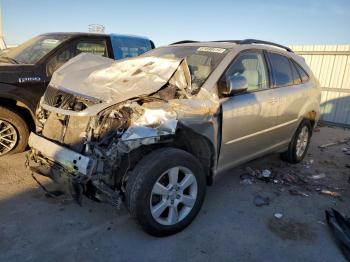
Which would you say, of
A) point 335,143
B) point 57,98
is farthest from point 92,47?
point 335,143

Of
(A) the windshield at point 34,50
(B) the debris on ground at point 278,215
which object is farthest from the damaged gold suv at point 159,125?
(A) the windshield at point 34,50

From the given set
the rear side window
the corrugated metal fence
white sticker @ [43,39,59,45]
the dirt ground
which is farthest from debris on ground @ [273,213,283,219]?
the corrugated metal fence

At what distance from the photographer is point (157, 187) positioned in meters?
2.90

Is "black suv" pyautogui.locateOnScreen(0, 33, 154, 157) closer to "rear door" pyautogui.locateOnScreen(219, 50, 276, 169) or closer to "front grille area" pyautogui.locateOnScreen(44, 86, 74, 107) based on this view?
"front grille area" pyautogui.locateOnScreen(44, 86, 74, 107)

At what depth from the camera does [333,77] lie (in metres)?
9.75

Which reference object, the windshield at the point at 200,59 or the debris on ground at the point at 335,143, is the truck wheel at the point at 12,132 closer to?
the windshield at the point at 200,59

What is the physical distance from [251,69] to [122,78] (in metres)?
1.64

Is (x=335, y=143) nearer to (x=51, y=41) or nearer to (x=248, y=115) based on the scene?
(x=248, y=115)

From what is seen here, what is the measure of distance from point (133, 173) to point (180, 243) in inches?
33.0

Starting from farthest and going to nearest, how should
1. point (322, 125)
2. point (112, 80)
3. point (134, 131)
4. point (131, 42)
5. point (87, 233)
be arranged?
1. point (322, 125)
2. point (131, 42)
3. point (112, 80)
4. point (87, 233)
5. point (134, 131)

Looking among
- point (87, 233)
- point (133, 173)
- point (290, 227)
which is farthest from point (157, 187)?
point (290, 227)

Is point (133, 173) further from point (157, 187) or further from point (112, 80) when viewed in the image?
point (112, 80)

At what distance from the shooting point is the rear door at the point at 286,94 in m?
4.34

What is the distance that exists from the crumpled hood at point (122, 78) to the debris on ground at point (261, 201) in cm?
176
